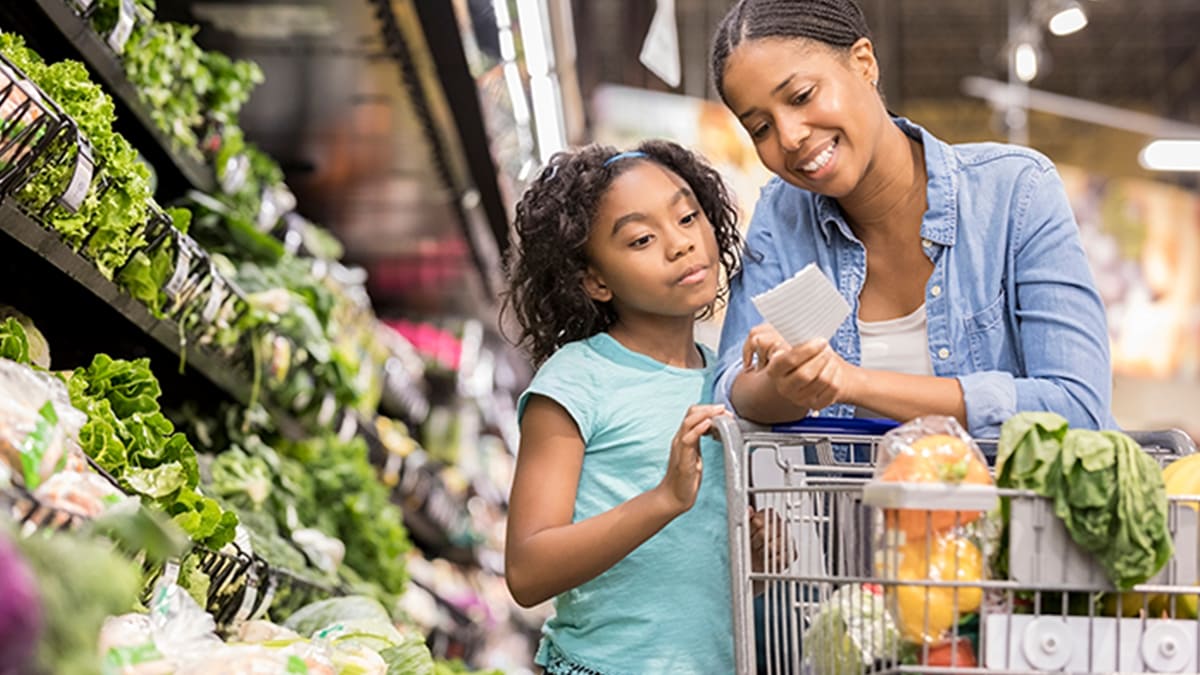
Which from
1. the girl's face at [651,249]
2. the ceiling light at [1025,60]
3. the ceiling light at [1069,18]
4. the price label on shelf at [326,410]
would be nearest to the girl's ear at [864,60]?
the girl's face at [651,249]

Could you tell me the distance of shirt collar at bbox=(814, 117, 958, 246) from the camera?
6.97 ft

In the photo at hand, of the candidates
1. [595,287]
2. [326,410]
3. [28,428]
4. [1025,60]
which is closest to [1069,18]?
[1025,60]

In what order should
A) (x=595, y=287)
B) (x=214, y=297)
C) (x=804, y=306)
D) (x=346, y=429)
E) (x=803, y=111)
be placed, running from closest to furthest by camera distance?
1. (x=804, y=306)
2. (x=803, y=111)
3. (x=595, y=287)
4. (x=214, y=297)
5. (x=346, y=429)

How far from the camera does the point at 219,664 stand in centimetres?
158

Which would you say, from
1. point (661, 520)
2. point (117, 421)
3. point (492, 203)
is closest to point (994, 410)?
point (661, 520)

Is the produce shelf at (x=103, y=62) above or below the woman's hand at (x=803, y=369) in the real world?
above

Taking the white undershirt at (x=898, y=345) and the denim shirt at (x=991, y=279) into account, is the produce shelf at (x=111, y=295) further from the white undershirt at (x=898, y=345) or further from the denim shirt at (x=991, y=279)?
the white undershirt at (x=898, y=345)

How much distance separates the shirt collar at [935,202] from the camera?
2123 mm

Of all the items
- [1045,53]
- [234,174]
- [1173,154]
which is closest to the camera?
[234,174]

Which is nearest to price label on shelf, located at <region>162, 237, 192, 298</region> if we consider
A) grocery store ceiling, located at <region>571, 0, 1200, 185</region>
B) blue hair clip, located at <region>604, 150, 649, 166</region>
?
blue hair clip, located at <region>604, 150, 649, 166</region>

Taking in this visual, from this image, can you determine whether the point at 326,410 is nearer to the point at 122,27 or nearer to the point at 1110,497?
the point at 122,27

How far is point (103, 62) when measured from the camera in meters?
2.58

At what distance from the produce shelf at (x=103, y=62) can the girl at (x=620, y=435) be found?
2.73ft

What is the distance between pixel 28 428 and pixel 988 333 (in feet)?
4.34
